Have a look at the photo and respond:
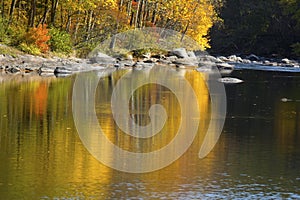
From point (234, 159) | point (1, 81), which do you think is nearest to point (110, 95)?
point (1, 81)

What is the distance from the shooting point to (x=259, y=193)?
11.3 m

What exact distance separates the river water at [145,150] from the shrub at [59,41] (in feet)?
57.4

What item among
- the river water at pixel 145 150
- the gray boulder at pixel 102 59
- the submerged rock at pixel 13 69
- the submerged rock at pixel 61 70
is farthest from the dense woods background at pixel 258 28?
the river water at pixel 145 150

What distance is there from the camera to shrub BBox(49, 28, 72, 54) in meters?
41.9

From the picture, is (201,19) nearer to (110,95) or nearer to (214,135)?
(110,95)

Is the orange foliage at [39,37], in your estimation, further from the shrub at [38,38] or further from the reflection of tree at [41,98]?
the reflection of tree at [41,98]

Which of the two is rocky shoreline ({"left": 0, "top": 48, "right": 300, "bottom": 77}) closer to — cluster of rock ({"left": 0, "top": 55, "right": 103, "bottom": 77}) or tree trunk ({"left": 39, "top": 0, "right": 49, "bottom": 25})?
cluster of rock ({"left": 0, "top": 55, "right": 103, "bottom": 77})

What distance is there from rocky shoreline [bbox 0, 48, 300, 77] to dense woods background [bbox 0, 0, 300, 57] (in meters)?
1.24

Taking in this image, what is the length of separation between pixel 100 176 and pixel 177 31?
1761 inches

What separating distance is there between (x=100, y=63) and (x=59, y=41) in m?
3.41

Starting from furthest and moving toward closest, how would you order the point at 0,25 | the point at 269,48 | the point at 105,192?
the point at 269,48 → the point at 0,25 → the point at 105,192

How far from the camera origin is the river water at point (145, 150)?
11242 millimetres

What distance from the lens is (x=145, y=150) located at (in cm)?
1478

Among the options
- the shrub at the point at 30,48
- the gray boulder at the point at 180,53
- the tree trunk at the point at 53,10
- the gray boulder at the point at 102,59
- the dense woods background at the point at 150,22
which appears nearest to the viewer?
the shrub at the point at 30,48
